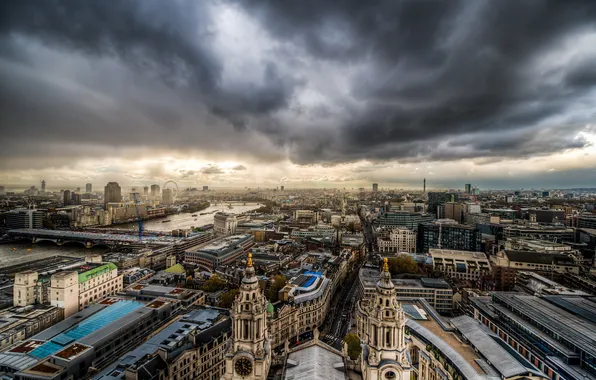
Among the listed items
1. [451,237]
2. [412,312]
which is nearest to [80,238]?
[412,312]

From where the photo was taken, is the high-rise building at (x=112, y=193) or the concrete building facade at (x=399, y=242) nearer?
the concrete building facade at (x=399, y=242)

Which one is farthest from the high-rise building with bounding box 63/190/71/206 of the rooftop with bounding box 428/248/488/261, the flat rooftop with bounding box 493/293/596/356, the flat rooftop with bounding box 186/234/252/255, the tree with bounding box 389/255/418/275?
the flat rooftop with bounding box 493/293/596/356

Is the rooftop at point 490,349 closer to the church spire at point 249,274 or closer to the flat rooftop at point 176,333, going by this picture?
the church spire at point 249,274

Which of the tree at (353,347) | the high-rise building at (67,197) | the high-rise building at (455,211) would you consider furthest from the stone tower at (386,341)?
the high-rise building at (67,197)

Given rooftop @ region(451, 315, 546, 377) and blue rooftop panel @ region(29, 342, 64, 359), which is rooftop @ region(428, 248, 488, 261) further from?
blue rooftop panel @ region(29, 342, 64, 359)

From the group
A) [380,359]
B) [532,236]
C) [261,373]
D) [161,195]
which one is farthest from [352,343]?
[161,195]

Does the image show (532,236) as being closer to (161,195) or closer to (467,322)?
(467,322)
